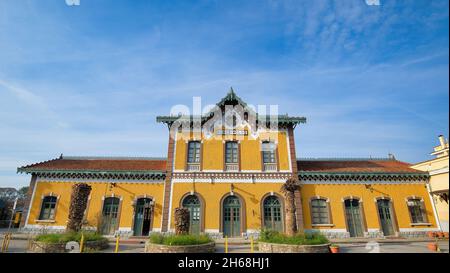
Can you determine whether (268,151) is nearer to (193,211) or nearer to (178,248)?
(193,211)

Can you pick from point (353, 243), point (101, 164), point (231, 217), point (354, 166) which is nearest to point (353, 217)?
point (353, 243)

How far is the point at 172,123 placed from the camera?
60.5 ft

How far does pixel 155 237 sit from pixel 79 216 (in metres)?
4.85

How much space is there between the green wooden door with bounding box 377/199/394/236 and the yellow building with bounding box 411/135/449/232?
343 centimetres

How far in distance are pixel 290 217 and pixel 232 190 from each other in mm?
5158

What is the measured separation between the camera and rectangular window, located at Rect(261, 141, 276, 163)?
17.9m

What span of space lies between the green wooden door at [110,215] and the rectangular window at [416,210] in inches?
842

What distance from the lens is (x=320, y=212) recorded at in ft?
55.2

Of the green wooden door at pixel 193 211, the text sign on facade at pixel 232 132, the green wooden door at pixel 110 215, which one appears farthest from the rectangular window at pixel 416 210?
the green wooden door at pixel 110 215

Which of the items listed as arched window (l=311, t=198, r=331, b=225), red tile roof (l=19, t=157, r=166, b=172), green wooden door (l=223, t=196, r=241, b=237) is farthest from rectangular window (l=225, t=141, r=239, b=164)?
arched window (l=311, t=198, r=331, b=225)

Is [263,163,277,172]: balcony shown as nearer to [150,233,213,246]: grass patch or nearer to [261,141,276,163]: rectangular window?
[261,141,276,163]: rectangular window

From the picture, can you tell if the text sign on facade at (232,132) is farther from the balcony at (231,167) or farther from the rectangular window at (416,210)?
the rectangular window at (416,210)

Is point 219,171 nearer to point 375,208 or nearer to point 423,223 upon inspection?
point 375,208
